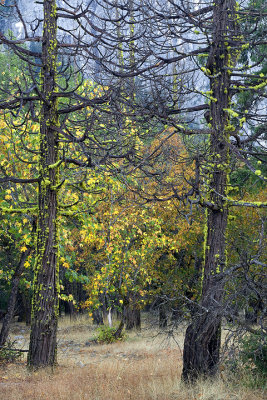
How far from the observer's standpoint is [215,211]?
8.12 metres

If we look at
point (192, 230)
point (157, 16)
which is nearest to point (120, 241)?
point (192, 230)

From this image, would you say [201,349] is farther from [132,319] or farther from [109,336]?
[132,319]

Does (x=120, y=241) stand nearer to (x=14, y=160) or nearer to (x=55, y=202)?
(x=14, y=160)

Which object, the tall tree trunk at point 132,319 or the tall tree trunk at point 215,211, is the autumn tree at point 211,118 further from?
the tall tree trunk at point 132,319

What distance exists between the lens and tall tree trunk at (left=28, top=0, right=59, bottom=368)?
28.3 feet

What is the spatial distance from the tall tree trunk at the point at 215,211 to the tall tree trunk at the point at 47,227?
112 inches

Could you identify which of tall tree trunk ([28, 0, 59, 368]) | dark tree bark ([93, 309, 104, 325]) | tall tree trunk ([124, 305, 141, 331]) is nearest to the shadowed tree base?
tall tree trunk ([28, 0, 59, 368])

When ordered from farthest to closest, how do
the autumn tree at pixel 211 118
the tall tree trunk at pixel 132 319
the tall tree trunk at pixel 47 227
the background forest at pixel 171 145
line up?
the tall tree trunk at pixel 132 319, the tall tree trunk at pixel 47 227, the autumn tree at pixel 211 118, the background forest at pixel 171 145

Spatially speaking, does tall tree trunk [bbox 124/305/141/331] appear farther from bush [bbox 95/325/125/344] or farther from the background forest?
the background forest

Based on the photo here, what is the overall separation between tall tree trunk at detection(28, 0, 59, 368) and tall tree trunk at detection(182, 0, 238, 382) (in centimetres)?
285

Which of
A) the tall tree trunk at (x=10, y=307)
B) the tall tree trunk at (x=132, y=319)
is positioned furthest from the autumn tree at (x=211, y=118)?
the tall tree trunk at (x=132, y=319)

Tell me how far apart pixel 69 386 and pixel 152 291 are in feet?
43.5

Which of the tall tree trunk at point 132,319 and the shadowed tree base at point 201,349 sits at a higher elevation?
the shadowed tree base at point 201,349

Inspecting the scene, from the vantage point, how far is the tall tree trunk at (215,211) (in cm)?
761
